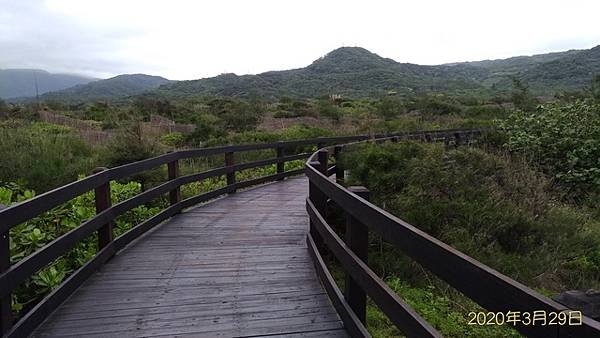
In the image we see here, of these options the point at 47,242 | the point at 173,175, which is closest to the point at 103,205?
the point at 47,242

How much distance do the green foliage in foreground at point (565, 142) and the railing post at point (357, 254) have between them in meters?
9.66

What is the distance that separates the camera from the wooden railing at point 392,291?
1.59 meters

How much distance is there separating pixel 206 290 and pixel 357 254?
180cm

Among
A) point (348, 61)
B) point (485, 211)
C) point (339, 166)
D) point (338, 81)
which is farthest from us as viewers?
point (348, 61)

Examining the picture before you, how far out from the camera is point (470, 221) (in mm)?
7449

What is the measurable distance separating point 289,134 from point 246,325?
62.1 ft

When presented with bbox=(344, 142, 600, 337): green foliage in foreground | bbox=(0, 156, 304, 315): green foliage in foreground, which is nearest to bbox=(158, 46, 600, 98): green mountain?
bbox=(344, 142, 600, 337): green foliage in foreground

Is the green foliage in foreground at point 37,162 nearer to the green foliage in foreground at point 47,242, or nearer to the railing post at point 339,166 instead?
the green foliage in foreground at point 47,242

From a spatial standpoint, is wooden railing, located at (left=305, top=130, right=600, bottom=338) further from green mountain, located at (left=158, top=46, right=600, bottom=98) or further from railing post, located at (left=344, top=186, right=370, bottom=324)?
green mountain, located at (left=158, top=46, right=600, bottom=98)

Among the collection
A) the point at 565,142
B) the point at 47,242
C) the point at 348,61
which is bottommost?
the point at 47,242

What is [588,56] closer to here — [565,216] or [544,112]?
[544,112]

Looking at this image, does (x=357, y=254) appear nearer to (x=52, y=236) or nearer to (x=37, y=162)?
(x=52, y=236)

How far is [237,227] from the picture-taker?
286 inches

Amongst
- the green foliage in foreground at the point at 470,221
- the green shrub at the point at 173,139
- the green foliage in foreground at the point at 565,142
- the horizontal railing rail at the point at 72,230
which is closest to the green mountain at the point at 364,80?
the green shrub at the point at 173,139
